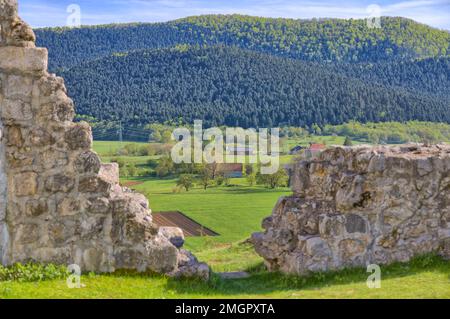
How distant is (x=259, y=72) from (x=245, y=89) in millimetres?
5966

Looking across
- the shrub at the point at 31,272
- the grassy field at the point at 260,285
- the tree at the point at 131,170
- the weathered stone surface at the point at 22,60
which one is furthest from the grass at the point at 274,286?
the tree at the point at 131,170

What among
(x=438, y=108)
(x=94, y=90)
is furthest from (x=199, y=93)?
(x=438, y=108)

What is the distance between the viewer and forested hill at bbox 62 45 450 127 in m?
92.1

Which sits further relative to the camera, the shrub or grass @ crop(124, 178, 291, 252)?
grass @ crop(124, 178, 291, 252)

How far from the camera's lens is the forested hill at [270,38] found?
124m

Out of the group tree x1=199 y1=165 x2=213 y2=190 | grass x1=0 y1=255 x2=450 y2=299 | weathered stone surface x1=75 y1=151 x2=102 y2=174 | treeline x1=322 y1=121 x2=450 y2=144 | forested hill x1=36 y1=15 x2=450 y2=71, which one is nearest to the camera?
grass x1=0 y1=255 x2=450 y2=299

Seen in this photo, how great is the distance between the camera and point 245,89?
10506 centimetres

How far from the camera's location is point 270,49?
13838 centimetres

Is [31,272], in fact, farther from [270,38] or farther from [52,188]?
[270,38]

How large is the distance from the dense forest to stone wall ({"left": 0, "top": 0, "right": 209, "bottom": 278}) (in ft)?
259

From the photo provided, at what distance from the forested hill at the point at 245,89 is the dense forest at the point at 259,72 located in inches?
8.0

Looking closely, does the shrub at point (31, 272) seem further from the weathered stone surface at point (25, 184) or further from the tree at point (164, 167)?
the tree at point (164, 167)

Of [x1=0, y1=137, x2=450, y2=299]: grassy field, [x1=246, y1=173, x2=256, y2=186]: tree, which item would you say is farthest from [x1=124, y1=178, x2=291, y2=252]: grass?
[x1=0, y1=137, x2=450, y2=299]: grassy field

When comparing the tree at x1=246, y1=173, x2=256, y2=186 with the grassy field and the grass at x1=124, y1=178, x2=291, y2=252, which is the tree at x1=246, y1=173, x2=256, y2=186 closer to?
the grass at x1=124, y1=178, x2=291, y2=252
